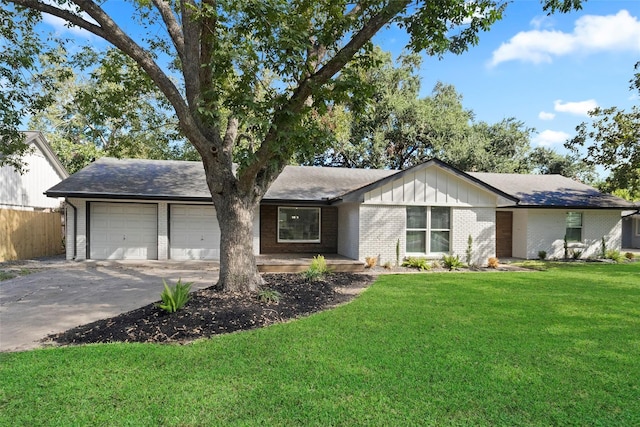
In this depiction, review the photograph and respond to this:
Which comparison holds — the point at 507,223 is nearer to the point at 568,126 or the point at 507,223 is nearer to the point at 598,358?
the point at 568,126

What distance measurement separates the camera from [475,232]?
1346 centimetres

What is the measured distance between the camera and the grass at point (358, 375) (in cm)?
315

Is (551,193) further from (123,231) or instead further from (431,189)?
(123,231)

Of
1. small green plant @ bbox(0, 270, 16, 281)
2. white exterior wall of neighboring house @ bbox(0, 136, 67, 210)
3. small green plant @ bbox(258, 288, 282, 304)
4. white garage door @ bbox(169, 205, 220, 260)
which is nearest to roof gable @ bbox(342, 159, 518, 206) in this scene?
white garage door @ bbox(169, 205, 220, 260)

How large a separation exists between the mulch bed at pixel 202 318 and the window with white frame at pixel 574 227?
1340cm

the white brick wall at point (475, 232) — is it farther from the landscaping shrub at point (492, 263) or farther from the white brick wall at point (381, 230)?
the white brick wall at point (381, 230)

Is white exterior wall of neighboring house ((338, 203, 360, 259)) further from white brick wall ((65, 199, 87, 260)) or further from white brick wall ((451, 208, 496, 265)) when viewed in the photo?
white brick wall ((65, 199, 87, 260))

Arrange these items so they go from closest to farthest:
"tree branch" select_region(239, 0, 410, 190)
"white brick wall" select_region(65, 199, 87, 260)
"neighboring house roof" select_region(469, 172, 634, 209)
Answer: "tree branch" select_region(239, 0, 410, 190) → "white brick wall" select_region(65, 199, 87, 260) → "neighboring house roof" select_region(469, 172, 634, 209)

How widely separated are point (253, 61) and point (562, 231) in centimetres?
1587

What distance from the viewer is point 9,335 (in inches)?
209

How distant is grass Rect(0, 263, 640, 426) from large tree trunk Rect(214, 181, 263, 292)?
1.88 m

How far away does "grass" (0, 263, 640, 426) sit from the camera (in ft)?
10.3

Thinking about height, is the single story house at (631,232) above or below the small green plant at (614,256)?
above

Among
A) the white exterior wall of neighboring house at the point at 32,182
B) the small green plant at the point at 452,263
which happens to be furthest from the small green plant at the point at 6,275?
the small green plant at the point at 452,263
